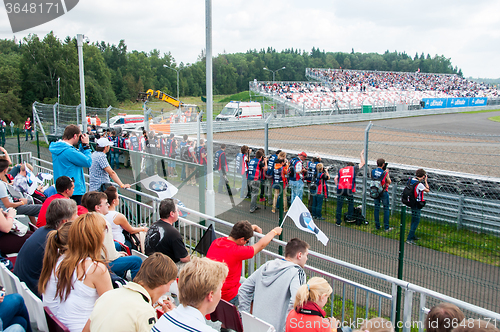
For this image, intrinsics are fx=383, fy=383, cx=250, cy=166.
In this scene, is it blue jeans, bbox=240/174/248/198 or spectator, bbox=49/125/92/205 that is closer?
spectator, bbox=49/125/92/205

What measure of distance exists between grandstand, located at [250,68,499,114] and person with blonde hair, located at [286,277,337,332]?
94.7 ft

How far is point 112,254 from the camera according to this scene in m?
4.14

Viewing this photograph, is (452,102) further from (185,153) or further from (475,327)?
(475,327)

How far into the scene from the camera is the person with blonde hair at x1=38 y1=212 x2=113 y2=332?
2979 millimetres

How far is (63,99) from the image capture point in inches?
2055

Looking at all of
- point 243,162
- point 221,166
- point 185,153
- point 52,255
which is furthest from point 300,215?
point 185,153

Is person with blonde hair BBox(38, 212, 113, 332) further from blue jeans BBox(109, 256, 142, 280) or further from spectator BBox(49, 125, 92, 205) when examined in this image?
spectator BBox(49, 125, 92, 205)

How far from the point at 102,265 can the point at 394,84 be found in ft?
222

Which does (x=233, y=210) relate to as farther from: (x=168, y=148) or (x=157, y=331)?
(x=168, y=148)

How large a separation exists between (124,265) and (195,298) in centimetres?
211

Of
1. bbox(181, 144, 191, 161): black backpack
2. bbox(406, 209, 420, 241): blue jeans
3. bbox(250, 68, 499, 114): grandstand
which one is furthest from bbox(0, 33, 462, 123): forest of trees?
bbox(406, 209, 420, 241): blue jeans

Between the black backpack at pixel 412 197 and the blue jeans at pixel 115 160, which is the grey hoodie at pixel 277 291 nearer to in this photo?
the black backpack at pixel 412 197

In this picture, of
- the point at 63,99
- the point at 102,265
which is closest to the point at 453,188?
the point at 102,265

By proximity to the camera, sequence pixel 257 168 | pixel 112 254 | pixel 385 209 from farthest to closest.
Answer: pixel 257 168 → pixel 385 209 → pixel 112 254
